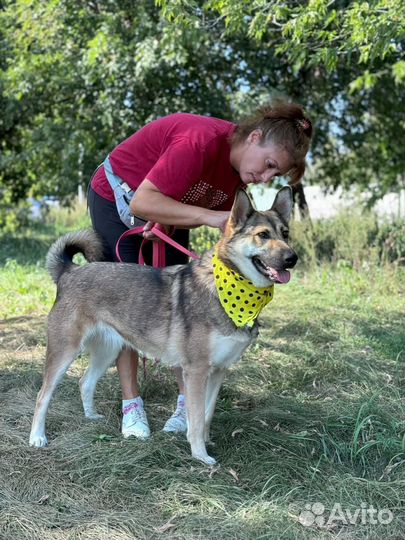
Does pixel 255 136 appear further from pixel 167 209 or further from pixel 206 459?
pixel 206 459

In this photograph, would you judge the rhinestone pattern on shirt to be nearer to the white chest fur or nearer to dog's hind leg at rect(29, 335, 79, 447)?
the white chest fur

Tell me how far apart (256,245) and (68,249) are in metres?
1.28

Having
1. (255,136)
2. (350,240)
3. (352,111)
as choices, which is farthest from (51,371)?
(352,111)

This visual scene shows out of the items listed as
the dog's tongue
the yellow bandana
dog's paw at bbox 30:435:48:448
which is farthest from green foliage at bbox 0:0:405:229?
dog's paw at bbox 30:435:48:448

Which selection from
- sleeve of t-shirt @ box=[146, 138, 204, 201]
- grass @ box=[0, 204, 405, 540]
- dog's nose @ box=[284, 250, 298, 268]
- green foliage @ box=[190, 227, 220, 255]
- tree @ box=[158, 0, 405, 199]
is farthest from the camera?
green foliage @ box=[190, 227, 220, 255]

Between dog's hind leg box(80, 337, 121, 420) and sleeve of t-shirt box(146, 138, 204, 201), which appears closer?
sleeve of t-shirt box(146, 138, 204, 201)

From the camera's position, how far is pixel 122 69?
9781 millimetres

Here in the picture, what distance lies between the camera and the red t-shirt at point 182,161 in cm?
332

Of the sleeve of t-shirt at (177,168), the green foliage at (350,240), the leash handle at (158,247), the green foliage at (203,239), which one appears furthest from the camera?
the green foliage at (203,239)

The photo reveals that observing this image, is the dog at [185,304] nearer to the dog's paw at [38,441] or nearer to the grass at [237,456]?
the dog's paw at [38,441]

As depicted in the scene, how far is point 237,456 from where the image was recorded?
345 cm

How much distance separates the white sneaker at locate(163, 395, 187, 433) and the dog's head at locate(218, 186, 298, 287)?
108 centimetres

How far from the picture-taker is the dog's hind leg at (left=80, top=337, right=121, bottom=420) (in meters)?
4.04

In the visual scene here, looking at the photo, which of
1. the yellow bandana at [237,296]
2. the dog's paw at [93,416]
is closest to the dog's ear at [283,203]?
the yellow bandana at [237,296]
